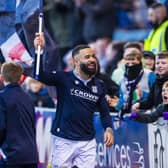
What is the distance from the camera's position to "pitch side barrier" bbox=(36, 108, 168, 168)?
40.0 feet

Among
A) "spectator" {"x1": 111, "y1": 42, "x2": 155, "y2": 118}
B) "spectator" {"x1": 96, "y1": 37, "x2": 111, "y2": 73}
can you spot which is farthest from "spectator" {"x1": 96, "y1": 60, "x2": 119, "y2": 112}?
"spectator" {"x1": 96, "y1": 37, "x2": 111, "y2": 73}

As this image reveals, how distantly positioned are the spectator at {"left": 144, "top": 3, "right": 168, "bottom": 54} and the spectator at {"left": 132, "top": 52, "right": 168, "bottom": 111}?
1805 millimetres

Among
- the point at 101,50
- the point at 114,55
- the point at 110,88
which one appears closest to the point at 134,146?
the point at 110,88

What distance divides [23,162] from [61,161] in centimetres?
91

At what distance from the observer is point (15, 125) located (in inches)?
431

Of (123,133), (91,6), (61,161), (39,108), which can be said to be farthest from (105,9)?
(61,161)

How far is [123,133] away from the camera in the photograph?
1305 cm

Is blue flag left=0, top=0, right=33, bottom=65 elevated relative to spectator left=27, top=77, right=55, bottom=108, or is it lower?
elevated

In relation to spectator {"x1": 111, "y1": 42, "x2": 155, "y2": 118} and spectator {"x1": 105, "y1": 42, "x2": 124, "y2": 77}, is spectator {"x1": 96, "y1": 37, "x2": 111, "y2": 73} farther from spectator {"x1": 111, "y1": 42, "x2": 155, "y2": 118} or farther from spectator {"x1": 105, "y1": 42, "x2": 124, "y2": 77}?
spectator {"x1": 111, "y1": 42, "x2": 155, "y2": 118}

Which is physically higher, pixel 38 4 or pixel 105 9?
pixel 105 9

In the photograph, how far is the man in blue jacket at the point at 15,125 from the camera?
10883mm

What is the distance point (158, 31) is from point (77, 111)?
11.5 feet

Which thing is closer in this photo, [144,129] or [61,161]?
[61,161]

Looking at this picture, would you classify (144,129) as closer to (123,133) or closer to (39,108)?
(123,133)
